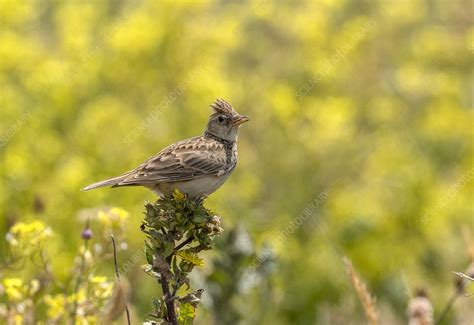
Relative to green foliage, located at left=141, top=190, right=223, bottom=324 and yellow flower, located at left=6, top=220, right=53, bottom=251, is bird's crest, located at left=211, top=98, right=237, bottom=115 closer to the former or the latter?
yellow flower, located at left=6, top=220, right=53, bottom=251

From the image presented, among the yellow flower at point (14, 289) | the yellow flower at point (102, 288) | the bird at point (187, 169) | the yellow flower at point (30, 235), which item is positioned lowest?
the yellow flower at point (102, 288)

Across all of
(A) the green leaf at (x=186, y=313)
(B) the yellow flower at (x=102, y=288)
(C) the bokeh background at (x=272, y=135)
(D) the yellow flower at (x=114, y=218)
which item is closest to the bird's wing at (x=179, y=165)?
(B) the yellow flower at (x=102, y=288)

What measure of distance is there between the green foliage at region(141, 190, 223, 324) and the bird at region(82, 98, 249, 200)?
488mm

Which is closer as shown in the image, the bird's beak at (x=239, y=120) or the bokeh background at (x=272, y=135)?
the bird's beak at (x=239, y=120)

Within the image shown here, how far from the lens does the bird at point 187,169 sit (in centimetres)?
407

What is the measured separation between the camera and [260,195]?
14.6 m

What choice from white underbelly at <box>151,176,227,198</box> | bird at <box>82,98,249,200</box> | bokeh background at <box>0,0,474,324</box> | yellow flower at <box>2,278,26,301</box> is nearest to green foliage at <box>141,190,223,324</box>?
bird at <box>82,98,249,200</box>

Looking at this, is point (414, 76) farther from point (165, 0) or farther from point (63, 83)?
point (63, 83)

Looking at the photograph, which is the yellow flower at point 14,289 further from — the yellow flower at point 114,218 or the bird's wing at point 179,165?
the bird's wing at point 179,165

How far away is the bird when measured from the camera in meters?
4.07

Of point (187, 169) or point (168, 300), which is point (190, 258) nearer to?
point (168, 300)

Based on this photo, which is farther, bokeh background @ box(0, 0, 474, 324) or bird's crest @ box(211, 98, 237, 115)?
bokeh background @ box(0, 0, 474, 324)

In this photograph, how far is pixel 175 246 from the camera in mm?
3076

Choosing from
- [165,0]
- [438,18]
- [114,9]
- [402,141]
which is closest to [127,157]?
[165,0]
